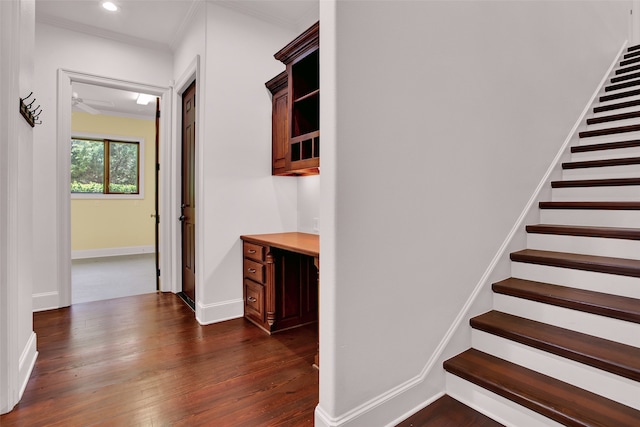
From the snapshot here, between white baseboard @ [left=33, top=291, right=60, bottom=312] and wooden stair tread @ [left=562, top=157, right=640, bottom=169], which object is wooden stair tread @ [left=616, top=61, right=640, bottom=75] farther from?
white baseboard @ [left=33, top=291, right=60, bottom=312]

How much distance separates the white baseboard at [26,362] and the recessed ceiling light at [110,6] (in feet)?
9.79

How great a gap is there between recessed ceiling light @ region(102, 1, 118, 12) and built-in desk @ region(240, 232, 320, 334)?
2.58 metres

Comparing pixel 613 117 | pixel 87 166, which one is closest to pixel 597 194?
pixel 613 117

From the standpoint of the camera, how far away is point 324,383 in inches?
57.5

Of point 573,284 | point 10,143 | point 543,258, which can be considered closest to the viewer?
point 10,143

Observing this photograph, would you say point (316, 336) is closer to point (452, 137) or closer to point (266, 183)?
point (266, 183)

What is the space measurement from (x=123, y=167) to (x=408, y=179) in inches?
279

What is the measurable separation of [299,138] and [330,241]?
1.69 m

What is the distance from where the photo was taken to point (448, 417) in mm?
1603

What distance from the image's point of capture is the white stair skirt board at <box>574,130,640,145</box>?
255 centimetres

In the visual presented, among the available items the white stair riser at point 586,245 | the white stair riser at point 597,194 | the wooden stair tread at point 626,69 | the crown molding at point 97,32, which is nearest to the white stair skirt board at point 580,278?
the white stair riser at point 586,245

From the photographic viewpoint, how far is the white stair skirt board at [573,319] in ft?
5.04

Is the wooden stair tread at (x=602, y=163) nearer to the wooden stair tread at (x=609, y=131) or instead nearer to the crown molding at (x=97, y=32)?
the wooden stair tread at (x=609, y=131)

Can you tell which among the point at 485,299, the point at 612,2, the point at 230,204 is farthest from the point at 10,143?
the point at 612,2
